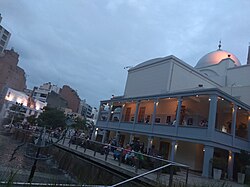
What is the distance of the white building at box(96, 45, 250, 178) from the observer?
17.0 meters

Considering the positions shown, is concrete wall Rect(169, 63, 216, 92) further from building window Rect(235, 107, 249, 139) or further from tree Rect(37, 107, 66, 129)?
tree Rect(37, 107, 66, 129)

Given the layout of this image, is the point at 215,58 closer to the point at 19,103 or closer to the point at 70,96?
the point at 19,103

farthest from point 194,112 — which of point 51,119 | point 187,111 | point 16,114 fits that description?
point 16,114

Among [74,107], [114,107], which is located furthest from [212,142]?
[74,107]

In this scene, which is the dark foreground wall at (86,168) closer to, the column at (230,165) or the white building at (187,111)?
the white building at (187,111)

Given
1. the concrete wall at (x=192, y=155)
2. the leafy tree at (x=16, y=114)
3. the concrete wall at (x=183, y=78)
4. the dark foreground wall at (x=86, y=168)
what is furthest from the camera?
the leafy tree at (x=16, y=114)

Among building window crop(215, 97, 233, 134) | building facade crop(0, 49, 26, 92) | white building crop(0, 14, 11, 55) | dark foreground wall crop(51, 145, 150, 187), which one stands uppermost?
white building crop(0, 14, 11, 55)

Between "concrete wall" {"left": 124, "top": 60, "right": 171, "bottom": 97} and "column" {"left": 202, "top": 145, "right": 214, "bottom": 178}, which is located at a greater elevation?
"concrete wall" {"left": 124, "top": 60, "right": 171, "bottom": 97}

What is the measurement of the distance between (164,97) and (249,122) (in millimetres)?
7530

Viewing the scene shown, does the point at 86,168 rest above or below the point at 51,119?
below

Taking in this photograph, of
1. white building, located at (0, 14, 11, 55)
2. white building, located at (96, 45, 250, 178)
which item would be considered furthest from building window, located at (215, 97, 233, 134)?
white building, located at (0, 14, 11, 55)

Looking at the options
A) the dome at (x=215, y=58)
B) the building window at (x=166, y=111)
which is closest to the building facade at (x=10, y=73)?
the building window at (x=166, y=111)

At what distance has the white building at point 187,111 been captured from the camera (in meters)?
17.0

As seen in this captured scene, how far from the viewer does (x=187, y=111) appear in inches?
883
